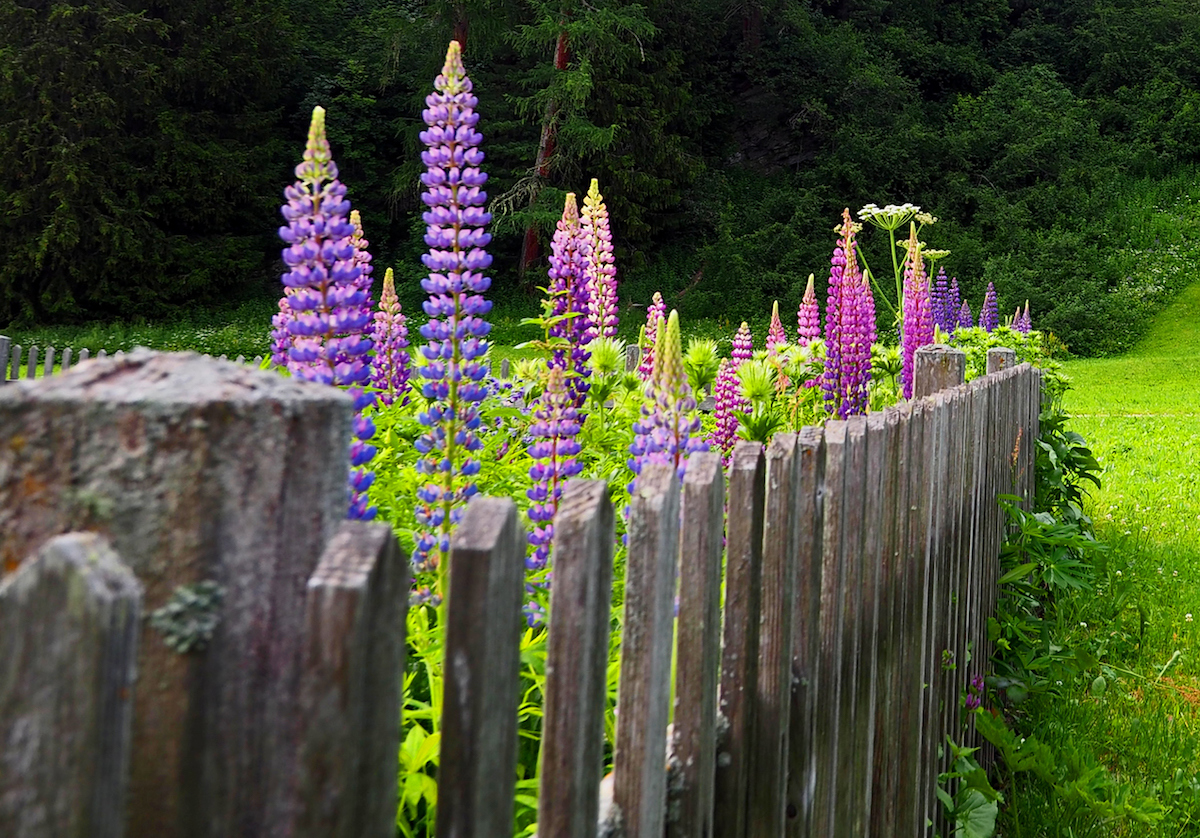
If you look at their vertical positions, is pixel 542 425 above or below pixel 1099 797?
above

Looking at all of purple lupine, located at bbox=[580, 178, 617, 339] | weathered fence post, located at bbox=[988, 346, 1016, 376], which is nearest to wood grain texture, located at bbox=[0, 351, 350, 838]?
purple lupine, located at bbox=[580, 178, 617, 339]

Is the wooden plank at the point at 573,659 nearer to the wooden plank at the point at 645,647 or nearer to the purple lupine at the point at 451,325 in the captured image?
the wooden plank at the point at 645,647

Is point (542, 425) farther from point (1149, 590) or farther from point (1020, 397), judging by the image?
point (1149, 590)

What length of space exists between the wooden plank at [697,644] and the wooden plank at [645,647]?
0.23ft

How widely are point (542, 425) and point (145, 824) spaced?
1.31 meters

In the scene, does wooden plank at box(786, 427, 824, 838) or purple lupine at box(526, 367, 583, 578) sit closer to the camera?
wooden plank at box(786, 427, 824, 838)

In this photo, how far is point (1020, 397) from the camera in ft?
14.6

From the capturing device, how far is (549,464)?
1.89 meters

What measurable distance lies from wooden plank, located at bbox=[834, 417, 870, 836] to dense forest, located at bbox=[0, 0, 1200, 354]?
60.2 ft

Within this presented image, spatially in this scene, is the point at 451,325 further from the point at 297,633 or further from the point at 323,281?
the point at 297,633

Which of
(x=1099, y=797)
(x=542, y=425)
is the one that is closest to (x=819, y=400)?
(x=1099, y=797)

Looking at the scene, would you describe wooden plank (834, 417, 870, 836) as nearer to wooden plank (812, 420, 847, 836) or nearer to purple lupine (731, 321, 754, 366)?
wooden plank (812, 420, 847, 836)

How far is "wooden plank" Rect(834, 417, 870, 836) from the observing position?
1.78m

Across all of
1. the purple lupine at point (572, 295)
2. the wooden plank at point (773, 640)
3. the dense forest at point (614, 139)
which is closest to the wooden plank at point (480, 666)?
the wooden plank at point (773, 640)
